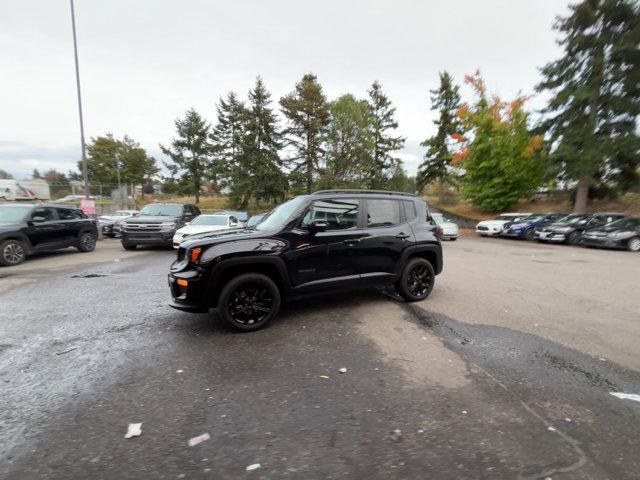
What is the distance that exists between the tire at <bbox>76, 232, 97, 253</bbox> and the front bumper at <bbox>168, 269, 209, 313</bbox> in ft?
32.0

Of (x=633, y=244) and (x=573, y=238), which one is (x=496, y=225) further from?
(x=633, y=244)

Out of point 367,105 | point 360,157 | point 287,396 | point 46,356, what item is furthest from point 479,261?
point 367,105

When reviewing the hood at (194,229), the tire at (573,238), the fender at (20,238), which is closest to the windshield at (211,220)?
the hood at (194,229)

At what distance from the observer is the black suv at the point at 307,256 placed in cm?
404

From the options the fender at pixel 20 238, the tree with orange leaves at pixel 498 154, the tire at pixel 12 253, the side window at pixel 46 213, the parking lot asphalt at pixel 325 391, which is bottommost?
the parking lot asphalt at pixel 325 391

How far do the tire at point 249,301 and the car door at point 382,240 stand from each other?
4.80 feet

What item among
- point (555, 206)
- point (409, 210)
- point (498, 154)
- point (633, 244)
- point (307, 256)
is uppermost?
point (498, 154)

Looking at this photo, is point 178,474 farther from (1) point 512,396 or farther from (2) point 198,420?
(1) point 512,396

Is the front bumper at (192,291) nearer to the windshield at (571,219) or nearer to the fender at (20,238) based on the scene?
the fender at (20,238)

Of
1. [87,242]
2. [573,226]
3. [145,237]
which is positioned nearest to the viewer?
[145,237]

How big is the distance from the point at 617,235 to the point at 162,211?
63.8 ft

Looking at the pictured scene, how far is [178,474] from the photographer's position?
77.2 inches

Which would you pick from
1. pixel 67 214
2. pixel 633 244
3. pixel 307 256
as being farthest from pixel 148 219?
pixel 633 244

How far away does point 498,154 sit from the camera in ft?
83.1
